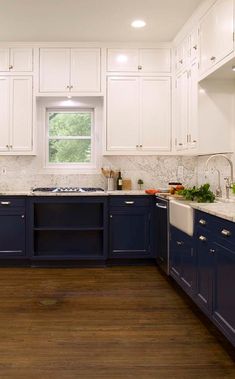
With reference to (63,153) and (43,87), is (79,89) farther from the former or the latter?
(63,153)

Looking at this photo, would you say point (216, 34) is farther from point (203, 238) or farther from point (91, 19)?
point (203, 238)

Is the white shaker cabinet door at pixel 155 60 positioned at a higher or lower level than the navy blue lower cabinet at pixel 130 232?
higher

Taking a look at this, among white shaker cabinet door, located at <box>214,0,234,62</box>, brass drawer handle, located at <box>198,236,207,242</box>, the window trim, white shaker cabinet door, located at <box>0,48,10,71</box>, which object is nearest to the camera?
brass drawer handle, located at <box>198,236,207,242</box>

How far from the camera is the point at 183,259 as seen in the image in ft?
12.0

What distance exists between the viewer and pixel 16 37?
4.97m

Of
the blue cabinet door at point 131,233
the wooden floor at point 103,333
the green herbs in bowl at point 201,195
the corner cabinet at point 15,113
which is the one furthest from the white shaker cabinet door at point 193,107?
the corner cabinet at point 15,113

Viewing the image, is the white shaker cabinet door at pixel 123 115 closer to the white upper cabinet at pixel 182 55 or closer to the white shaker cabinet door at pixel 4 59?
the white upper cabinet at pixel 182 55

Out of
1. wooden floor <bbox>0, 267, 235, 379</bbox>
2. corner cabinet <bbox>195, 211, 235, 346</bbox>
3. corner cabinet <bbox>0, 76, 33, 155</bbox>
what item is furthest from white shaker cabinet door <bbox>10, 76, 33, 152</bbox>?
corner cabinet <bbox>195, 211, 235, 346</bbox>

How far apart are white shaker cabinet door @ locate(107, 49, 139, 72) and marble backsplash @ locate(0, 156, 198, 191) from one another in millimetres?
1157

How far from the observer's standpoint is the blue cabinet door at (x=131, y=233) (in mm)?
4969

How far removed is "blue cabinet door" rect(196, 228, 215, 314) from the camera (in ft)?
9.43

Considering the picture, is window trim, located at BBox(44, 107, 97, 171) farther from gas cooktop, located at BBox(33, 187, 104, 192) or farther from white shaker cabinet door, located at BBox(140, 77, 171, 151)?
white shaker cabinet door, located at BBox(140, 77, 171, 151)

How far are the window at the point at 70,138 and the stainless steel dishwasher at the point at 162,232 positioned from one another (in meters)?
1.35

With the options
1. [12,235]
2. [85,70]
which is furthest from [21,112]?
[12,235]
